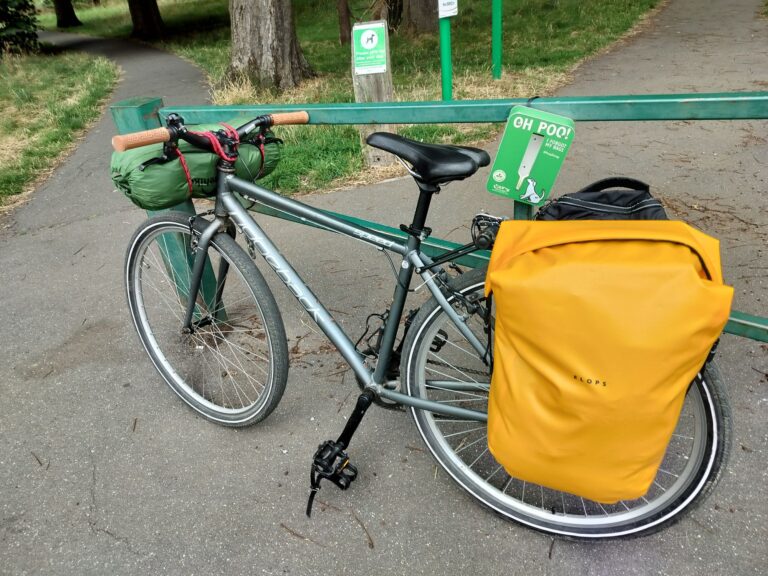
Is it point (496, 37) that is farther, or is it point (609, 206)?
point (496, 37)

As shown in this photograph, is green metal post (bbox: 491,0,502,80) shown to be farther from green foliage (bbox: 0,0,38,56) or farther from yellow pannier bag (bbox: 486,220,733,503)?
green foliage (bbox: 0,0,38,56)

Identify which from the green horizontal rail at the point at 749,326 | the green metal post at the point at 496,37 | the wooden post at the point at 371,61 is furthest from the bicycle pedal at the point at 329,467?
the green metal post at the point at 496,37

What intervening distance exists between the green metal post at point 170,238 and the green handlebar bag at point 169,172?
0.34 metres

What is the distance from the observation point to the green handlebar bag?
6.98 feet

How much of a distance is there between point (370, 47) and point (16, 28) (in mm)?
14760

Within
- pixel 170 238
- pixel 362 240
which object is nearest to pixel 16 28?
pixel 170 238

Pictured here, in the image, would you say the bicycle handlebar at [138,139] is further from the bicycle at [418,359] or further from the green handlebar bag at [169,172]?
the green handlebar bag at [169,172]

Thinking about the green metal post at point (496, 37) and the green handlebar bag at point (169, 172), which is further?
the green metal post at point (496, 37)

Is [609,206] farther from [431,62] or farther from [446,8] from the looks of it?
[431,62]

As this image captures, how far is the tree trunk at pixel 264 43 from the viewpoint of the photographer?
26.4 feet

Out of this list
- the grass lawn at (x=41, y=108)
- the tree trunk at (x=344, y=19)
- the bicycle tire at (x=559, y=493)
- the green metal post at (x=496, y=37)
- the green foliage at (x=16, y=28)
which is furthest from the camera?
the green foliage at (x=16, y=28)

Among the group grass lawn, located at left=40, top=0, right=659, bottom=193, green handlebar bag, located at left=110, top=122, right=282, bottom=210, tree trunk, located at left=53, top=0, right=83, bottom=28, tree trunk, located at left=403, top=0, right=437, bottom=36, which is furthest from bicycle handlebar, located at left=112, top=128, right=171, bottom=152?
tree trunk, located at left=53, top=0, right=83, bottom=28

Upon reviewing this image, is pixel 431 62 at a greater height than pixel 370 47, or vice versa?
pixel 370 47

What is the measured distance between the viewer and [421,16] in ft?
38.0
